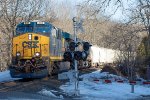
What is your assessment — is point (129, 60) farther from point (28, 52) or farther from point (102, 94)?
point (102, 94)

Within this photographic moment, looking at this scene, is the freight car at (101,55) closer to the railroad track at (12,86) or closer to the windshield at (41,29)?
the windshield at (41,29)

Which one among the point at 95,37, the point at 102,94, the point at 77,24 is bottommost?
the point at 102,94

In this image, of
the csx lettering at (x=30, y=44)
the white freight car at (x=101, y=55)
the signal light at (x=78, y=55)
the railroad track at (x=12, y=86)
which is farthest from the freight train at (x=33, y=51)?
the white freight car at (x=101, y=55)

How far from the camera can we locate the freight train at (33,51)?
2417 centimetres

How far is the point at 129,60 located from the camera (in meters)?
29.5

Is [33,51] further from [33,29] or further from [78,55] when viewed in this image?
[78,55]

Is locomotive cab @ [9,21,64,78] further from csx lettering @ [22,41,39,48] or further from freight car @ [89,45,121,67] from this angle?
freight car @ [89,45,121,67]

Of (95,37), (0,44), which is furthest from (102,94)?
(95,37)

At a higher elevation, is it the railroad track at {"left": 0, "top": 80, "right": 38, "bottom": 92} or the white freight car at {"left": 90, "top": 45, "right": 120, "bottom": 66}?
the white freight car at {"left": 90, "top": 45, "right": 120, "bottom": 66}

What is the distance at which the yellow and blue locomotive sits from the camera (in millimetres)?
24172

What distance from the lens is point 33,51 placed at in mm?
25344

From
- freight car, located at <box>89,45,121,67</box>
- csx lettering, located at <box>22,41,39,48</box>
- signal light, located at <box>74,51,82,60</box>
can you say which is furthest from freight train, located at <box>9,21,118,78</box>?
freight car, located at <box>89,45,121,67</box>

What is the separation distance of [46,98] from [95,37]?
251 feet

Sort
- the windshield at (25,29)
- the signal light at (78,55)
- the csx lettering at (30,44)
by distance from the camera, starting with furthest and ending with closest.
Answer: the windshield at (25,29) < the csx lettering at (30,44) < the signal light at (78,55)
